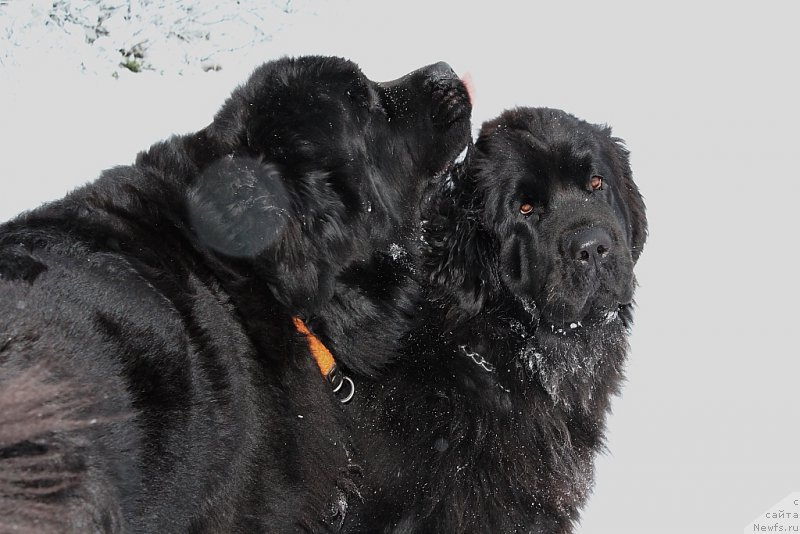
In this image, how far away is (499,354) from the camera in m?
3.46

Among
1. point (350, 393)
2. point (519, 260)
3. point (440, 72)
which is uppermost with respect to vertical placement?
point (440, 72)

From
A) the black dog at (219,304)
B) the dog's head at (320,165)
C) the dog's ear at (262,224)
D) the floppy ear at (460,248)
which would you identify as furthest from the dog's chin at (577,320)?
the dog's ear at (262,224)

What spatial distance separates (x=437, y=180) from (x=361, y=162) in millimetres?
533

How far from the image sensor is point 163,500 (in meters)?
2.34

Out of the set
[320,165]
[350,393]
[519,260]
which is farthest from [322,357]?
[519,260]

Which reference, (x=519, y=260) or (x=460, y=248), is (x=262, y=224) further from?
(x=519, y=260)

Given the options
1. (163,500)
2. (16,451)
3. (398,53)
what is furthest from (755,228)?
(16,451)

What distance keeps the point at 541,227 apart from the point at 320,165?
3.45 feet

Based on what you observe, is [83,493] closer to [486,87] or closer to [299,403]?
[299,403]

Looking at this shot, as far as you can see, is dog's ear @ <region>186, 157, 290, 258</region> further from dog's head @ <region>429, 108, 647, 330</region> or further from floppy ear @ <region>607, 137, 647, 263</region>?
floppy ear @ <region>607, 137, 647, 263</region>

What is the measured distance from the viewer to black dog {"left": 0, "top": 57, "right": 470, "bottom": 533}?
2.10 metres

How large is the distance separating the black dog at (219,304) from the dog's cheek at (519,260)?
44cm

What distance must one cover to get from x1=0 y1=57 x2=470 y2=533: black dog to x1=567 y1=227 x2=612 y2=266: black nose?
0.65 meters

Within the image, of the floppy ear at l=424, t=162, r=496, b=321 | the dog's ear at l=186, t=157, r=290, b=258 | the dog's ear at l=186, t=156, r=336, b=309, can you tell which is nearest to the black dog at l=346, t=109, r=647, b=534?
the floppy ear at l=424, t=162, r=496, b=321
